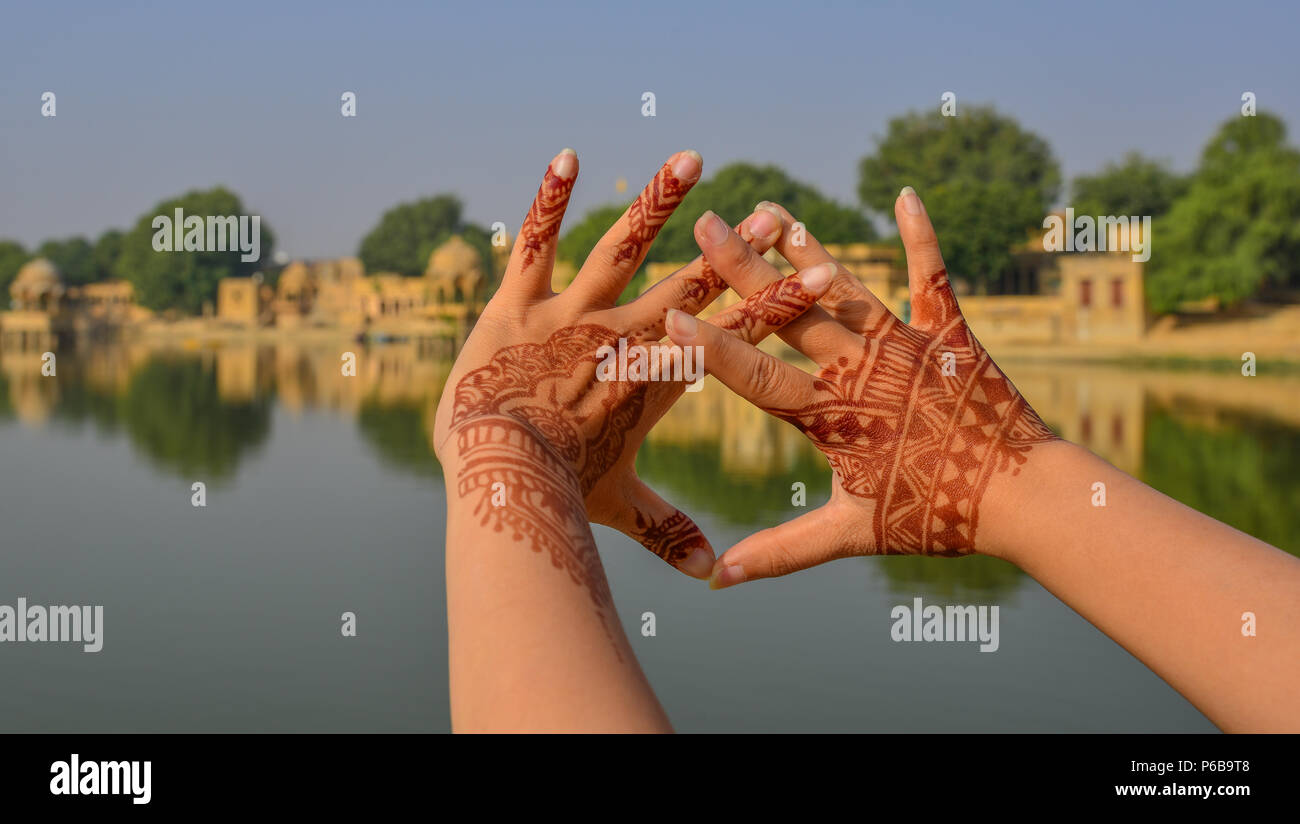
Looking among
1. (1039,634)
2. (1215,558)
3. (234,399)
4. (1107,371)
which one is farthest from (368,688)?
(1107,371)

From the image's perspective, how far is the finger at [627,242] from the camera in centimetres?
198

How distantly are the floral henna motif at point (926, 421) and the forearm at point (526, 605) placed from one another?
513 millimetres

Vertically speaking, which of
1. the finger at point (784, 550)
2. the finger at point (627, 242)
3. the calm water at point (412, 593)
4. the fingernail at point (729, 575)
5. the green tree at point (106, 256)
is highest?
the green tree at point (106, 256)

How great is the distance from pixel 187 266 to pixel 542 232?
73.2 meters

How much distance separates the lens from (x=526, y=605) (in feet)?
4.47

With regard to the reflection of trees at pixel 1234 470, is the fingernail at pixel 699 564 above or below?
above

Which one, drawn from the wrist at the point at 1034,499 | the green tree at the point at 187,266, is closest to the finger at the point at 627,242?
the wrist at the point at 1034,499

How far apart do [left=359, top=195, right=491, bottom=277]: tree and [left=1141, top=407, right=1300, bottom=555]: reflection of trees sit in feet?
205

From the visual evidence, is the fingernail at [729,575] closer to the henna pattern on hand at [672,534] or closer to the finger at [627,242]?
the henna pattern on hand at [672,534]

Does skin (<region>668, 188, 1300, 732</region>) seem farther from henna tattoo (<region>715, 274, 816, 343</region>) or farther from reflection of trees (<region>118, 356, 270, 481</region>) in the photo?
reflection of trees (<region>118, 356, 270, 481</region>)

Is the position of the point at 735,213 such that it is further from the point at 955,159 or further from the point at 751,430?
the point at 751,430

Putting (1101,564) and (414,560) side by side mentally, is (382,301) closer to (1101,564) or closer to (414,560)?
(414,560)

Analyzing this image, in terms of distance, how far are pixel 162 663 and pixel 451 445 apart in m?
7.07

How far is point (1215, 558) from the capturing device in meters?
1.62
